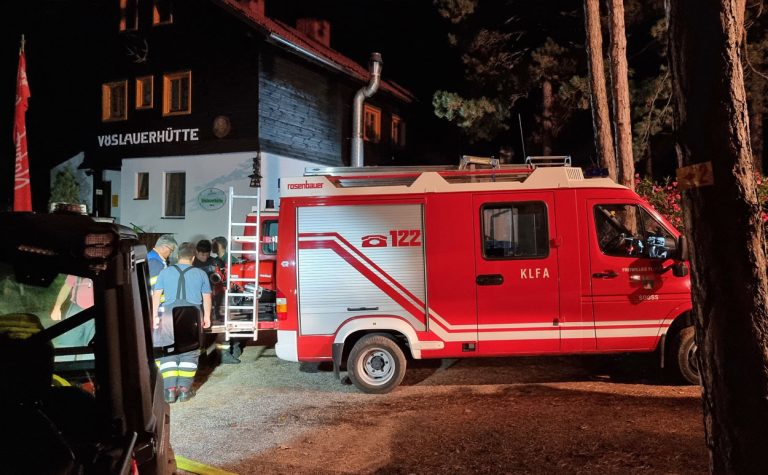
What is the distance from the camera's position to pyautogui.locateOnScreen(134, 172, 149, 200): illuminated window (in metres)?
18.0

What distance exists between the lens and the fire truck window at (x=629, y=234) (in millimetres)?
6727

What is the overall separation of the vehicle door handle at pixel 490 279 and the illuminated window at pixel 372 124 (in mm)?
15747

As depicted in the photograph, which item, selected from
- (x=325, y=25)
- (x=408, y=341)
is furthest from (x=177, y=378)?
(x=325, y=25)

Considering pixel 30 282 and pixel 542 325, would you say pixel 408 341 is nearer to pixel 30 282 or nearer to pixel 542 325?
pixel 542 325

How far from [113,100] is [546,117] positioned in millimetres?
14382

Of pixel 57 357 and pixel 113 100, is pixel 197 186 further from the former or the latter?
pixel 57 357

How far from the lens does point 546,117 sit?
60.0 feet

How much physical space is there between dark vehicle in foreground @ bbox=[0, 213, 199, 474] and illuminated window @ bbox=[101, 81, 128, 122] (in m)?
18.6

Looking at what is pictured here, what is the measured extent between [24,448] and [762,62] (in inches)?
690

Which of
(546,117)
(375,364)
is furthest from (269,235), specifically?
(546,117)

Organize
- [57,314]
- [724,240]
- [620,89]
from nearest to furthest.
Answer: [57,314]
[724,240]
[620,89]

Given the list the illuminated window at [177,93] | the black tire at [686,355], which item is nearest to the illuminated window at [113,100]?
the illuminated window at [177,93]

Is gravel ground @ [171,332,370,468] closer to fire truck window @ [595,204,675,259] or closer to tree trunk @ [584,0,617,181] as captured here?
fire truck window @ [595,204,675,259]

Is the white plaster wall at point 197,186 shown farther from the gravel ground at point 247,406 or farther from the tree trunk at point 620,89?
the tree trunk at point 620,89
